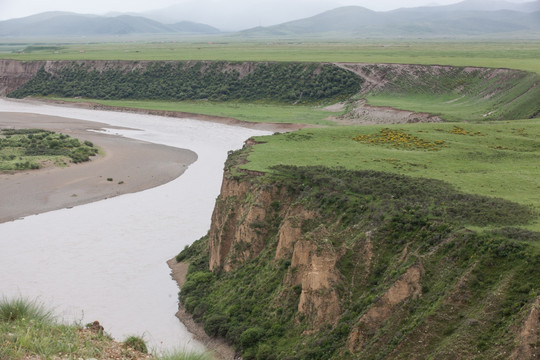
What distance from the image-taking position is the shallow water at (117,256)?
91.3 feet

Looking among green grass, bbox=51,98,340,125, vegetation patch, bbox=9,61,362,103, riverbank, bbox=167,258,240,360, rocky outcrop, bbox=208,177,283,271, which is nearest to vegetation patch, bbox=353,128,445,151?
rocky outcrop, bbox=208,177,283,271

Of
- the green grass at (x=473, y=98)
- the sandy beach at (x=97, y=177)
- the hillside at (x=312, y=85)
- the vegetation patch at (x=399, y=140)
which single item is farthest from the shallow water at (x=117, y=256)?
the hillside at (x=312, y=85)

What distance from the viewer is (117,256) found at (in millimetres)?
34812

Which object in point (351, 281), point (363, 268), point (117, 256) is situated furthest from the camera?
point (117, 256)

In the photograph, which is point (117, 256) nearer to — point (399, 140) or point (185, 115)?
point (399, 140)

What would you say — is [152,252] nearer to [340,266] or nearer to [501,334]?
[340,266]

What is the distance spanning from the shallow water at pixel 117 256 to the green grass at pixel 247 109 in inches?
1049

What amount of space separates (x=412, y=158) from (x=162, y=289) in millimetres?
15185

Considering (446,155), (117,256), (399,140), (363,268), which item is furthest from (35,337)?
(399,140)

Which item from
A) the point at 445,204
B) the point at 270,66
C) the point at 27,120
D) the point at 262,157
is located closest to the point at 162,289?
the point at 262,157

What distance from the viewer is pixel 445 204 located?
81.9ft

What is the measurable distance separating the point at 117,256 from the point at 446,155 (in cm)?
1915

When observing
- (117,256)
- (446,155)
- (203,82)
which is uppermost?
(203,82)

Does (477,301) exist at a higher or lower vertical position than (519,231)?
lower
